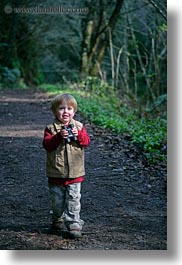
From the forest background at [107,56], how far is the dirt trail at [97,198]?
297mm

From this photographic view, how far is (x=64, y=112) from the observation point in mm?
3025

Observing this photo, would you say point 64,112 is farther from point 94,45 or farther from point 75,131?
point 94,45

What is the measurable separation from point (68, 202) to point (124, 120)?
2.98 meters

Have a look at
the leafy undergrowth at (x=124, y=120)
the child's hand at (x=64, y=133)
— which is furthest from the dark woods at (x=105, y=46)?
the child's hand at (x=64, y=133)

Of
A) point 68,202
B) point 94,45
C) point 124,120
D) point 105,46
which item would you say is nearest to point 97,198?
point 68,202

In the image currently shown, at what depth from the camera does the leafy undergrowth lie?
470cm

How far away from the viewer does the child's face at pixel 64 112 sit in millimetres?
3023

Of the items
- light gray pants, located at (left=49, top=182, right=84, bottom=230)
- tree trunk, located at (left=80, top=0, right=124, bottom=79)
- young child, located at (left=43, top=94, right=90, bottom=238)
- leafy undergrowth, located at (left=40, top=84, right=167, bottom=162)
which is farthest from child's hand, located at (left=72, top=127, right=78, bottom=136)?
tree trunk, located at (left=80, top=0, right=124, bottom=79)

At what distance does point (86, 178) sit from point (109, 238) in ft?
2.72

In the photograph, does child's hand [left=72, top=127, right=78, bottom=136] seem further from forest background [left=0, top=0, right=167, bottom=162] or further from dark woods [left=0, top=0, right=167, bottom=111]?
dark woods [left=0, top=0, right=167, bottom=111]

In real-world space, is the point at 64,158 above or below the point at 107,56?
below

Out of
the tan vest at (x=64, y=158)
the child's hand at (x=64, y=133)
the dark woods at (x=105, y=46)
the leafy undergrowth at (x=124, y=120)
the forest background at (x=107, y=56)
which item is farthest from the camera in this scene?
the dark woods at (x=105, y=46)

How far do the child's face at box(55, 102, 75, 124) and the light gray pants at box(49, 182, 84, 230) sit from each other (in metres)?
0.34

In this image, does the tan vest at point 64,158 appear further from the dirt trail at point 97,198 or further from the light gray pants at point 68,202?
the dirt trail at point 97,198
